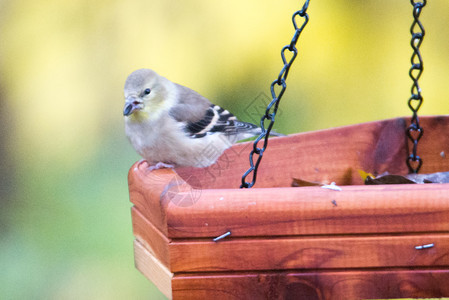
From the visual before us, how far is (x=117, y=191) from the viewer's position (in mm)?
3539

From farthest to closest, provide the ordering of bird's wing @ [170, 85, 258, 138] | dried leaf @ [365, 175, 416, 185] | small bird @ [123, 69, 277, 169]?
bird's wing @ [170, 85, 258, 138] < small bird @ [123, 69, 277, 169] < dried leaf @ [365, 175, 416, 185]

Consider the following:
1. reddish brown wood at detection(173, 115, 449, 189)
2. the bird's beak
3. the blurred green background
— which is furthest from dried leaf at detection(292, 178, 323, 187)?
the blurred green background

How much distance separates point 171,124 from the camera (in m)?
2.64

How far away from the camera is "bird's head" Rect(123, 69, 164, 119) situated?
2.56m

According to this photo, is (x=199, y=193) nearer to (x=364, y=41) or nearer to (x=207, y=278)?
(x=207, y=278)

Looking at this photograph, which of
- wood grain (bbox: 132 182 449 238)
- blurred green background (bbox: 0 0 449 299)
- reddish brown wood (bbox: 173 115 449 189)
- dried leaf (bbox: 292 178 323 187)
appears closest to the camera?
wood grain (bbox: 132 182 449 238)

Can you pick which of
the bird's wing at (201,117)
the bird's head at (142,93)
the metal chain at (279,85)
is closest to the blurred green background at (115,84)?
the bird's wing at (201,117)

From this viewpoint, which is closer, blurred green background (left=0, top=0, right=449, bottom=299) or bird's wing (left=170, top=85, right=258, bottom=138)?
bird's wing (left=170, top=85, right=258, bottom=138)

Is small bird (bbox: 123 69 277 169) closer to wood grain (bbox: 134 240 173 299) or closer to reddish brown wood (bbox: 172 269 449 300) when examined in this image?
wood grain (bbox: 134 240 173 299)

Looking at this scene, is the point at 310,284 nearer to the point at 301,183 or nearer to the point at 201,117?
the point at 301,183

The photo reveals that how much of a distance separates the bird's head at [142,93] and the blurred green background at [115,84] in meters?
0.77

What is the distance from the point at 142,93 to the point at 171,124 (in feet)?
0.54

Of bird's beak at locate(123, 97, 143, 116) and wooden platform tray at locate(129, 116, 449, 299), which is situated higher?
bird's beak at locate(123, 97, 143, 116)

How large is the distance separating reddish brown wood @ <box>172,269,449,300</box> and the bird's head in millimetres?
927
